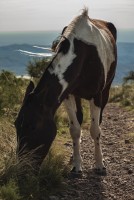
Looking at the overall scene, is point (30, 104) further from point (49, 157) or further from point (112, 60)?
point (112, 60)

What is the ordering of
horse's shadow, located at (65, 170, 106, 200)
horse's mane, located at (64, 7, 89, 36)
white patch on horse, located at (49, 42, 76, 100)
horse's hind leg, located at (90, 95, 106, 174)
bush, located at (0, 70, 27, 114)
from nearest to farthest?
1. horse's shadow, located at (65, 170, 106, 200)
2. white patch on horse, located at (49, 42, 76, 100)
3. horse's mane, located at (64, 7, 89, 36)
4. horse's hind leg, located at (90, 95, 106, 174)
5. bush, located at (0, 70, 27, 114)

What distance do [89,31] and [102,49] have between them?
1.71 feet

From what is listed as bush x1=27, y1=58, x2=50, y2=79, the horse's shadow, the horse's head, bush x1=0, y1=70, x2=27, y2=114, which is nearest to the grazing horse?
the horse's head

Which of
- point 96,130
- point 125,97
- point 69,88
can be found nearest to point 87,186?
point 96,130

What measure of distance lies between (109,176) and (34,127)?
2.08 m

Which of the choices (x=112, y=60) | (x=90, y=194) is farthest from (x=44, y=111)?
(x=112, y=60)

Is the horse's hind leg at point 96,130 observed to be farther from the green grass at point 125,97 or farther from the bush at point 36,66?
the bush at point 36,66

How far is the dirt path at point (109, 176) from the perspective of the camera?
6465 mm

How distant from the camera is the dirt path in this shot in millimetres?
6465

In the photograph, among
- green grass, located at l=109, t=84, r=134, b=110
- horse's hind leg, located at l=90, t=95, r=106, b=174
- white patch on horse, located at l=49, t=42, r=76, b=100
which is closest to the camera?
white patch on horse, located at l=49, t=42, r=76, b=100

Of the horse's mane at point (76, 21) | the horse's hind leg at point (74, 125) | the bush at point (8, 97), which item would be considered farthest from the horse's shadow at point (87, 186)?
the bush at point (8, 97)

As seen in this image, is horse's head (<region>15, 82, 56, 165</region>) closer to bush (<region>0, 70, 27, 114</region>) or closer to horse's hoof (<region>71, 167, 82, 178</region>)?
horse's hoof (<region>71, 167, 82, 178</region>)

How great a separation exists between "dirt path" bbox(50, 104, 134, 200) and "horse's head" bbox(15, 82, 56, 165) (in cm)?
75

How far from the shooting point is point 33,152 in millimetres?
6094
